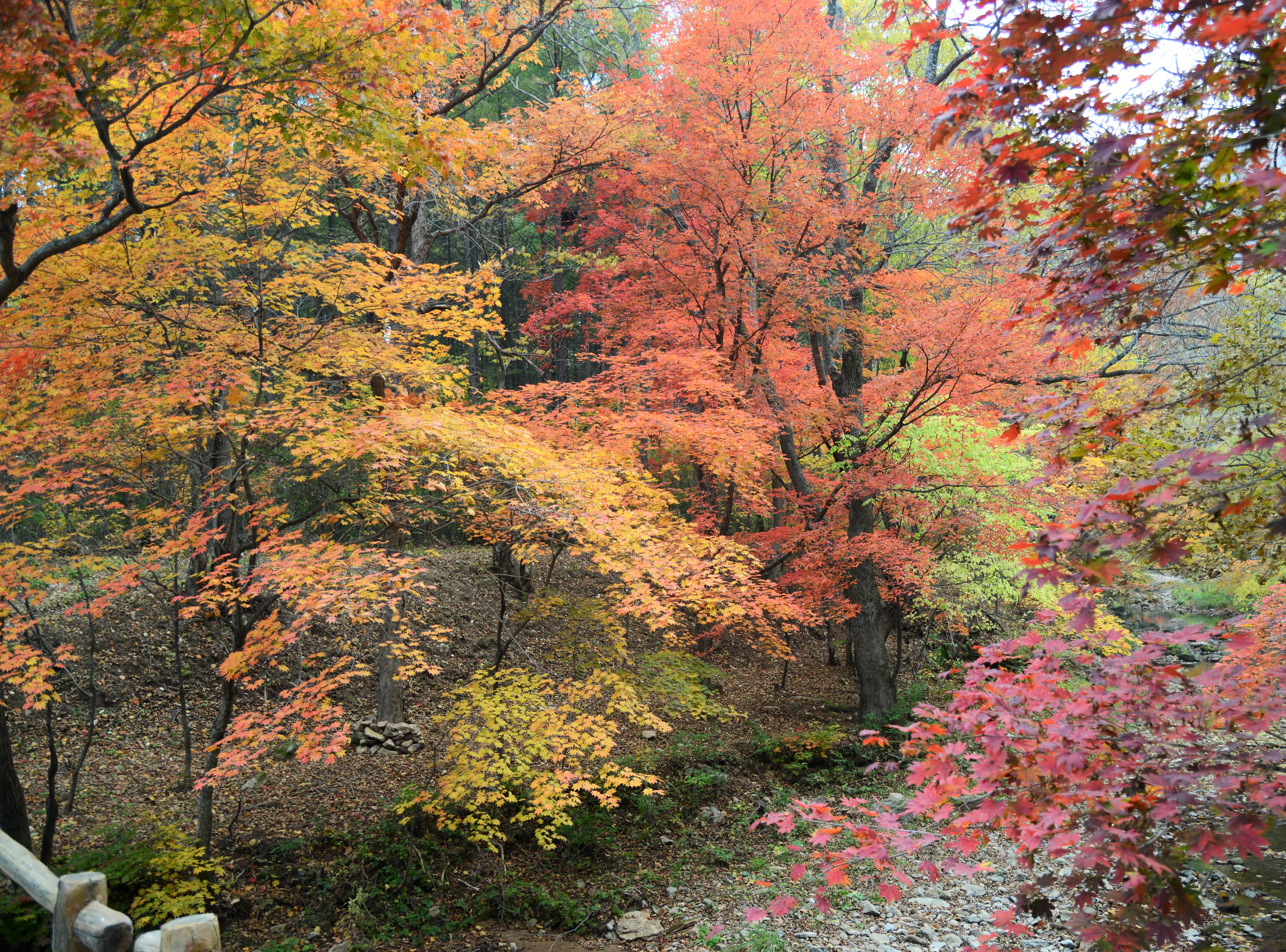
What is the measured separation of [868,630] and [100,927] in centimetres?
908

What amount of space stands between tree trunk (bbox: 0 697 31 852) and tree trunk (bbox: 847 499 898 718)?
9002 mm

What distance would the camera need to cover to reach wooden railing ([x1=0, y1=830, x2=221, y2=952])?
94.9 inches

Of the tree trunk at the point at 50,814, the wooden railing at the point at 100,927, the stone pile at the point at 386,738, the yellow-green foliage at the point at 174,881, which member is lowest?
the stone pile at the point at 386,738

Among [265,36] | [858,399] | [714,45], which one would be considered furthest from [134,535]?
[714,45]

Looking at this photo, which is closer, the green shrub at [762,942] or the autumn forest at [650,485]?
the autumn forest at [650,485]

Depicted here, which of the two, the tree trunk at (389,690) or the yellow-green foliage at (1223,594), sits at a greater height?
the tree trunk at (389,690)

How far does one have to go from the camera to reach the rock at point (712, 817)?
7699 millimetres

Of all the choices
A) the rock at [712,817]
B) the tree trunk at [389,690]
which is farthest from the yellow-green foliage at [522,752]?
the tree trunk at [389,690]

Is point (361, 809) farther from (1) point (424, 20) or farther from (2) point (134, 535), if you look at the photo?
(1) point (424, 20)

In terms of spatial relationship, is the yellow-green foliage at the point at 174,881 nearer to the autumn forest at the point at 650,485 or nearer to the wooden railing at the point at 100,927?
the autumn forest at the point at 650,485

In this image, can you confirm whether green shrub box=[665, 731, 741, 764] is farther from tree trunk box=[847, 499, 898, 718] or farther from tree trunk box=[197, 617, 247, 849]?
tree trunk box=[197, 617, 247, 849]

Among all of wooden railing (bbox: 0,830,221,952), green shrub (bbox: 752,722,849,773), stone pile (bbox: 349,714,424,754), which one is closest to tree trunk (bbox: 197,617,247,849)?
wooden railing (bbox: 0,830,221,952)

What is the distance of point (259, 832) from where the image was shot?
250 inches

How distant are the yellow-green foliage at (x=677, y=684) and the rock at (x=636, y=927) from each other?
1.96m
